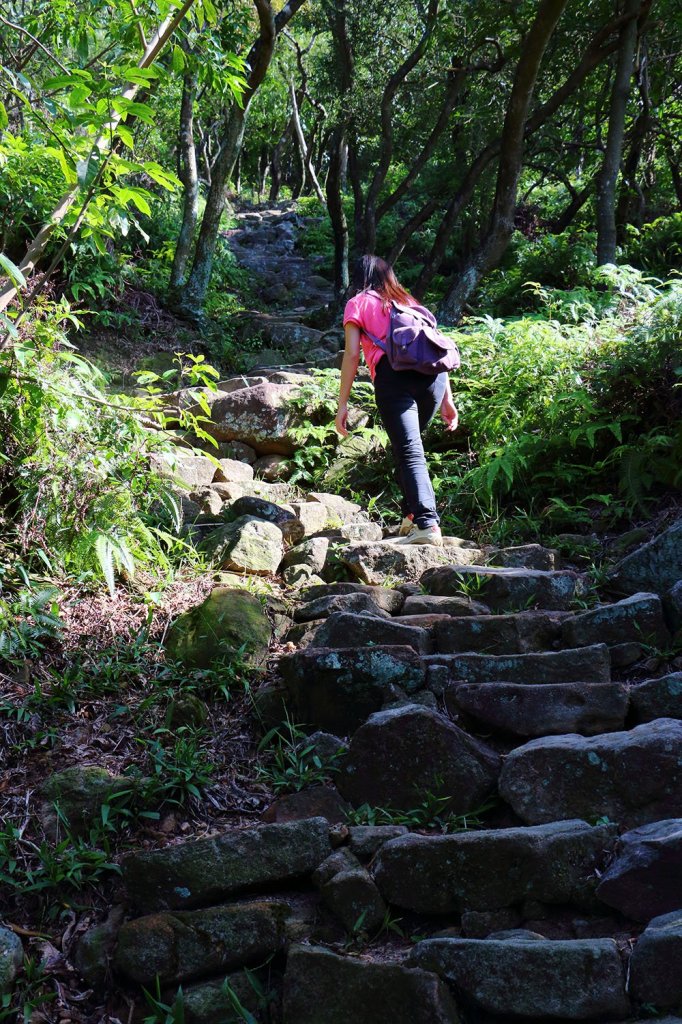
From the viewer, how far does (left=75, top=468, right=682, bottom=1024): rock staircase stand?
230 centimetres

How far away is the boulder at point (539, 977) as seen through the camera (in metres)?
2.18

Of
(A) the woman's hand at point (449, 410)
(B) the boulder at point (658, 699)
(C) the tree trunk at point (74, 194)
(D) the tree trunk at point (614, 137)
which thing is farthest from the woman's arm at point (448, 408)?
(D) the tree trunk at point (614, 137)

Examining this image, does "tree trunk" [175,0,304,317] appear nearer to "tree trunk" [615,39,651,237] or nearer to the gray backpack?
"tree trunk" [615,39,651,237]

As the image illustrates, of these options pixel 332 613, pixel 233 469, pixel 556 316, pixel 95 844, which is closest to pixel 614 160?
pixel 556 316

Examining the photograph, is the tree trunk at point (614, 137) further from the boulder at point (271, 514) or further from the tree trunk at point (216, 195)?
the boulder at point (271, 514)

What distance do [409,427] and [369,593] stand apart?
1.31 meters

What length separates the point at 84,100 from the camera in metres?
3.47

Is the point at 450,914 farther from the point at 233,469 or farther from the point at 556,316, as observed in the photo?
the point at 556,316

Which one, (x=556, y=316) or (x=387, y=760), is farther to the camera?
(x=556, y=316)

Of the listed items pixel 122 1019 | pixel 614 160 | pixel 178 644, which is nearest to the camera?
pixel 122 1019

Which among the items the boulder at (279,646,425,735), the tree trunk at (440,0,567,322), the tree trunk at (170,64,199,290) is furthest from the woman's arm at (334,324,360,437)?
the tree trunk at (170,64,199,290)

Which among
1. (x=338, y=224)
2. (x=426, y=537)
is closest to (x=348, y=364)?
(x=426, y=537)

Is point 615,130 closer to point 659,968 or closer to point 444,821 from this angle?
point 444,821

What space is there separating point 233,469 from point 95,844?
423 centimetres
